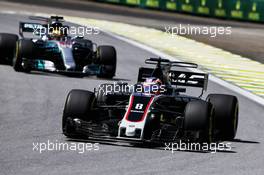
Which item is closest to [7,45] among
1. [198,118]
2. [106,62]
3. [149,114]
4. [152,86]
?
[106,62]

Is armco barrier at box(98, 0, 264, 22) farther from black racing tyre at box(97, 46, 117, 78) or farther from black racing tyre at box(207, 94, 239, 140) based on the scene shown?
black racing tyre at box(207, 94, 239, 140)

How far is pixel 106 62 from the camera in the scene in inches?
904

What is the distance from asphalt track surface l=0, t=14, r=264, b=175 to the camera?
11500mm

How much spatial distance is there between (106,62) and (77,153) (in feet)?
34.5

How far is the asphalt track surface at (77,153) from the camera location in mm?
11500

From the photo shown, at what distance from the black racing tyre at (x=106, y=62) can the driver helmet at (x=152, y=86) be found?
26.4ft

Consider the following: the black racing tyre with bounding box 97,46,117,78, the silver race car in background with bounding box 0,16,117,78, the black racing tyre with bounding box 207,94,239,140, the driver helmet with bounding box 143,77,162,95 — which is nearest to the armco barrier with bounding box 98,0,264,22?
the silver race car in background with bounding box 0,16,117,78

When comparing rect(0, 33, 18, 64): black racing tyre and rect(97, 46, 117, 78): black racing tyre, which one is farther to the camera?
rect(0, 33, 18, 64): black racing tyre

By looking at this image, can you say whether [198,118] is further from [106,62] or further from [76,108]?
[106,62]

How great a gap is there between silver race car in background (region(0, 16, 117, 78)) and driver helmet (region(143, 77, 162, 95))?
7690mm

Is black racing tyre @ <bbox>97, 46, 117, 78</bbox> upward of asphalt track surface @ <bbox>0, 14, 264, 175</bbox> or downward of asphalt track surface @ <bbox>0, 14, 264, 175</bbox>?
downward

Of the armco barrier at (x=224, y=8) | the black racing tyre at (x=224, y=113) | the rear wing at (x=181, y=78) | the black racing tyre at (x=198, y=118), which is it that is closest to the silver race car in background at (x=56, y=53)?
the rear wing at (x=181, y=78)

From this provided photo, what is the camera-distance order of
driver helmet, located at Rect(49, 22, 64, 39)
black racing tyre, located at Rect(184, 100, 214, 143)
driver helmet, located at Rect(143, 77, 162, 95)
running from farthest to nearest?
driver helmet, located at Rect(49, 22, 64, 39) → driver helmet, located at Rect(143, 77, 162, 95) → black racing tyre, located at Rect(184, 100, 214, 143)

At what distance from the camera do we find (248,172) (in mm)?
11617
